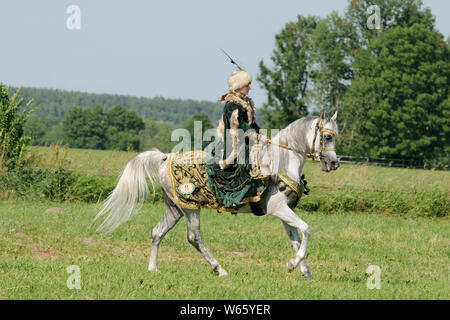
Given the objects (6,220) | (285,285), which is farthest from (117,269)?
(6,220)

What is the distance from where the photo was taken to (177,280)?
7.88 m

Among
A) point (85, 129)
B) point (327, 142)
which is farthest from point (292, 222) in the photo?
point (85, 129)

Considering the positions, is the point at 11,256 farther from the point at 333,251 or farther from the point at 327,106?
the point at 327,106

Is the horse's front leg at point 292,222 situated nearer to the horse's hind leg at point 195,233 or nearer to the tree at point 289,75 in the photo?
the horse's hind leg at point 195,233

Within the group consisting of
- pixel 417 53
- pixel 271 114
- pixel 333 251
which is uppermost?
pixel 417 53

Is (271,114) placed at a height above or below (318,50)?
below

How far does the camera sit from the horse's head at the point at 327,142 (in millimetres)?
8133

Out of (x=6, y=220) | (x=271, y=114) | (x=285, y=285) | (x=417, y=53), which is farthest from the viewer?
(x=271, y=114)

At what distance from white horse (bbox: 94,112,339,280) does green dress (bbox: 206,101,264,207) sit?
0.91 feet

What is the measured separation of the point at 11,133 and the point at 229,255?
390 inches

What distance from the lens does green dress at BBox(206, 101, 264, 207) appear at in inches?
321

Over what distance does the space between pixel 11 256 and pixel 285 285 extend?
5165 millimetres

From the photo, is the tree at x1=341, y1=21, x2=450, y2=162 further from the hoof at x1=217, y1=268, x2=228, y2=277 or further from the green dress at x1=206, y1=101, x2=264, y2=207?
the green dress at x1=206, y1=101, x2=264, y2=207

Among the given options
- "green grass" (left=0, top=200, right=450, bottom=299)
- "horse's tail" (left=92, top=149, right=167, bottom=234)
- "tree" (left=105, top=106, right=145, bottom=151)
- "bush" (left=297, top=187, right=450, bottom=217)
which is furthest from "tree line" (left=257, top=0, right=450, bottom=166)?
"horse's tail" (left=92, top=149, right=167, bottom=234)
